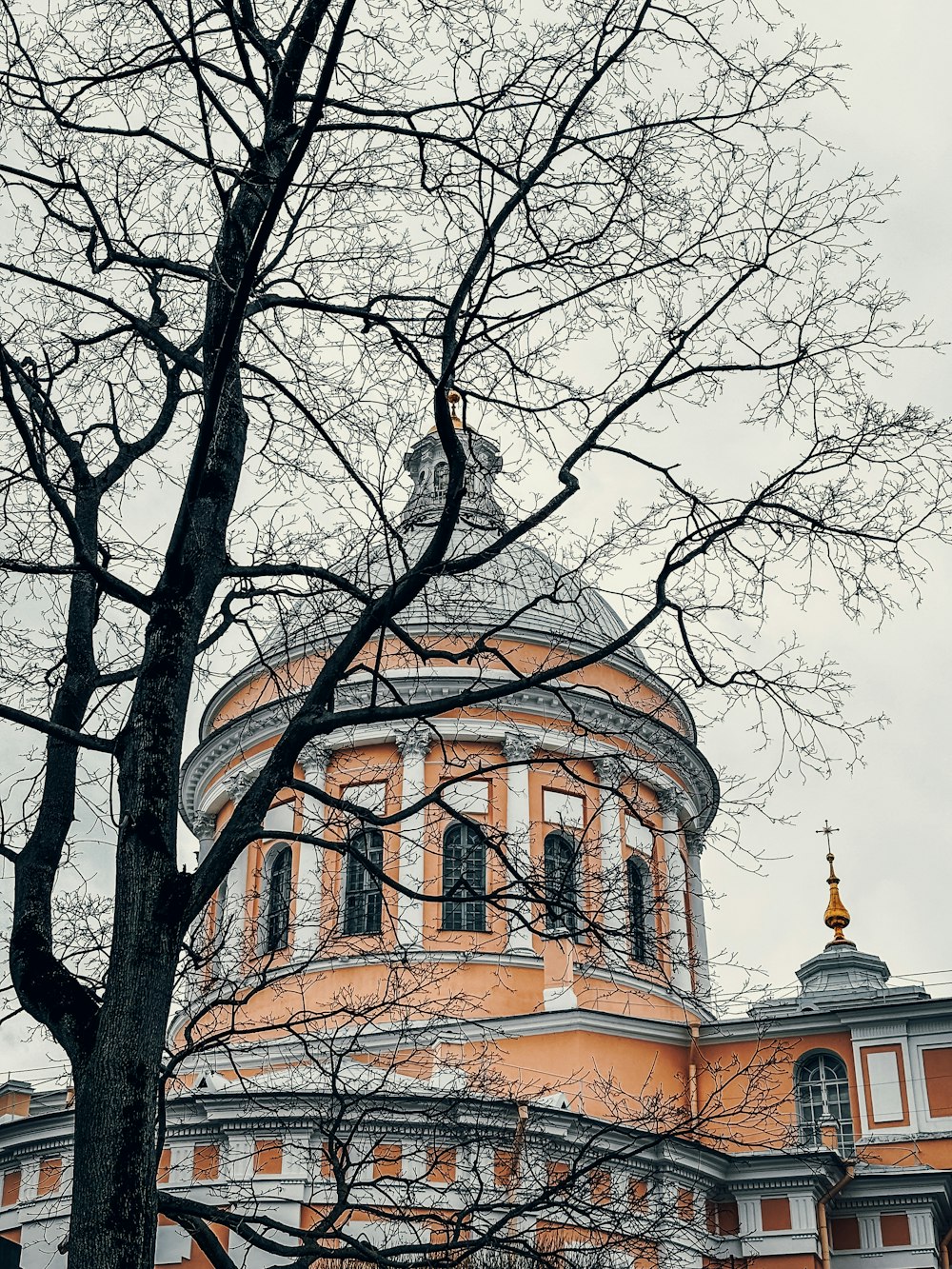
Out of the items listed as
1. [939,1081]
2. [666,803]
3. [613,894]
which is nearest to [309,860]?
[939,1081]

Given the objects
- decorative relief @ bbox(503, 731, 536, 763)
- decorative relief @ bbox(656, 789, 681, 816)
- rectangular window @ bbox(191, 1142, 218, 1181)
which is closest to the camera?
decorative relief @ bbox(656, 789, 681, 816)

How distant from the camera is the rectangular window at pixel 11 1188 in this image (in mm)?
19812

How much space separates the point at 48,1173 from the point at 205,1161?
9.65ft

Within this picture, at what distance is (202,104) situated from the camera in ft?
22.4

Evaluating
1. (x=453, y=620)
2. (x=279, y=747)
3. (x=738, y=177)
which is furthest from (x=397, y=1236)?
(x=738, y=177)

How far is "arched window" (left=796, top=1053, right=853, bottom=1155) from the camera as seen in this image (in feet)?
80.5

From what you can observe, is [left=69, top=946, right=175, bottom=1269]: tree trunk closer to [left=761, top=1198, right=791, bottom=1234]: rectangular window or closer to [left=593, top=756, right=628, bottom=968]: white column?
[left=593, top=756, right=628, bottom=968]: white column

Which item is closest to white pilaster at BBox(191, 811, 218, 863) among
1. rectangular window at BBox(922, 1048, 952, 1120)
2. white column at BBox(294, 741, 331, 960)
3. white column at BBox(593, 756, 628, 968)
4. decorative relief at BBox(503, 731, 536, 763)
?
white column at BBox(294, 741, 331, 960)

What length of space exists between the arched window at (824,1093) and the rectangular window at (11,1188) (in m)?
11.5

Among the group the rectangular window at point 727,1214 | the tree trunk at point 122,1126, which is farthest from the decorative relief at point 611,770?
the rectangular window at point 727,1214

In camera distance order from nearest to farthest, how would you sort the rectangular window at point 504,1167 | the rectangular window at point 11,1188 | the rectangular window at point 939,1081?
the rectangular window at point 504,1167, the rectangular window at point 11,1188, the rectangular window at point 939,1081

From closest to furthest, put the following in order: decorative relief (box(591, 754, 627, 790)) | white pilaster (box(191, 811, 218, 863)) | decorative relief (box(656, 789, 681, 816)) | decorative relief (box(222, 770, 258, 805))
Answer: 1. decorative relief (box(591, 754, 627, 790))
2. decorative relief (box(656, 789, 681, 816))
3. decorative relief (box(222, 770, 258, 805))
4. white pilaster (box(191, 811, 218, 863))

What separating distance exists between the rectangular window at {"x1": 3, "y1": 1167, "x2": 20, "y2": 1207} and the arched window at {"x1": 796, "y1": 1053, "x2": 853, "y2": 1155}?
11.5 metres

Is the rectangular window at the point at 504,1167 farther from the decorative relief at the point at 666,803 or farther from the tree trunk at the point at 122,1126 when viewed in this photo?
the tree trunk at the point at 122,1126
